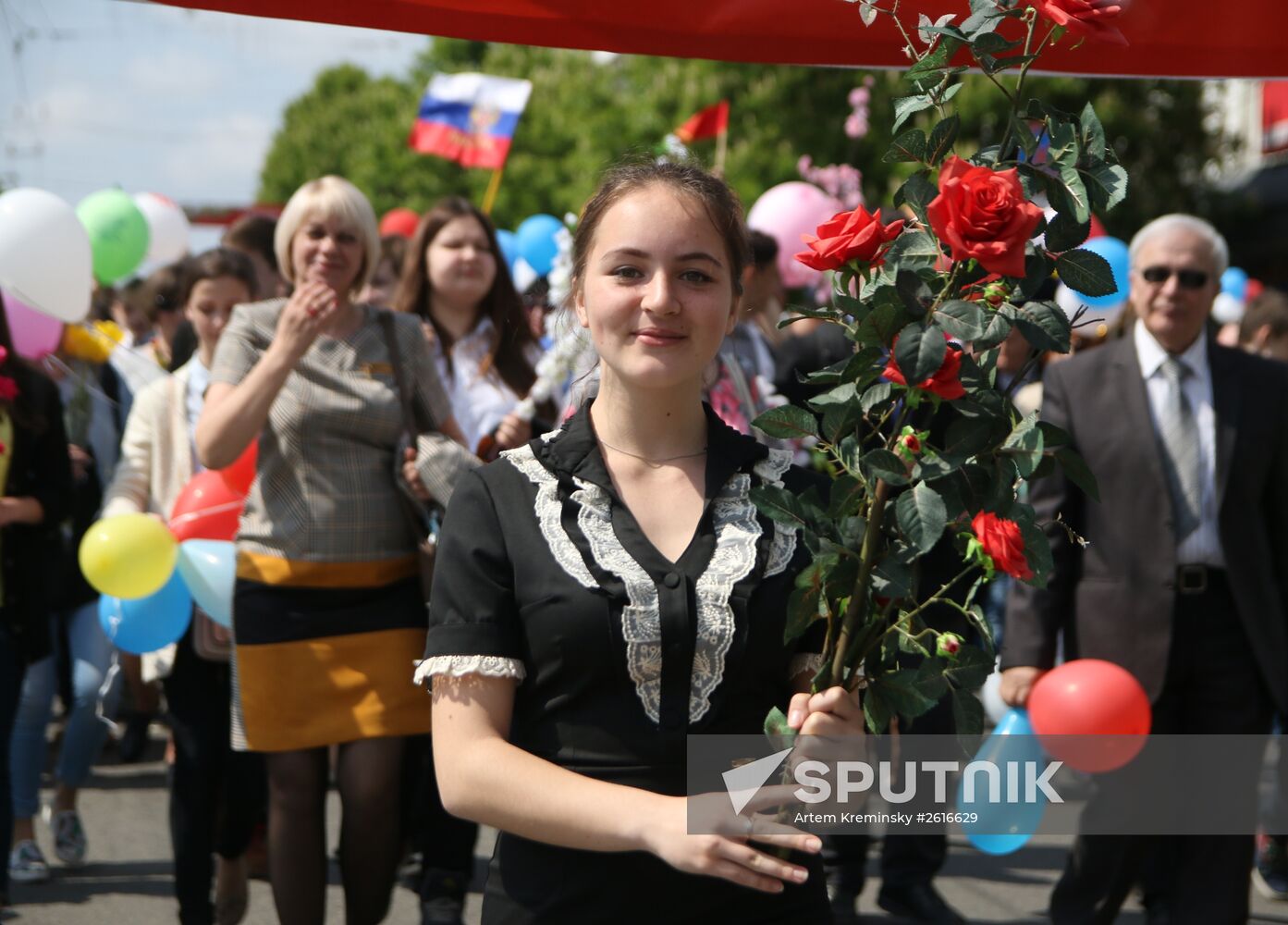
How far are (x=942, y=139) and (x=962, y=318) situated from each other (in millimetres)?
269

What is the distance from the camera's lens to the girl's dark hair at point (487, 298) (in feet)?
19.6

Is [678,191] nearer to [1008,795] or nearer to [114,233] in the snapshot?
[1008,795]

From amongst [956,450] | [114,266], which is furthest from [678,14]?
[114,266]

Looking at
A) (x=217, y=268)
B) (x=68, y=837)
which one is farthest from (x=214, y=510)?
(x=68, y=837)

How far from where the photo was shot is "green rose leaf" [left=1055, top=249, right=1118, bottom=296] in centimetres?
207

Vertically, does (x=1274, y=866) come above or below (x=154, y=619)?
below

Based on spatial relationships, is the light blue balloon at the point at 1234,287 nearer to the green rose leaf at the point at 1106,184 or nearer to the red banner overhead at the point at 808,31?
the red banner overhead at the point at 808,31

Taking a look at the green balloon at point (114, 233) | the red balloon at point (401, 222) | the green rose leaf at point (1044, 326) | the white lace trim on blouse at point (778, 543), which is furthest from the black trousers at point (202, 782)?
the red balloon at point (401, 222)

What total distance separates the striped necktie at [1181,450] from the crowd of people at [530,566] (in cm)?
2

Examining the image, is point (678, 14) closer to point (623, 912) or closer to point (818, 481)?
point (818, 481)

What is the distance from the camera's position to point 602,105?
30.9m

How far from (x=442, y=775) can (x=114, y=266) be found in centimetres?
788

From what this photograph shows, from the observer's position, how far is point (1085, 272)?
6.84 feet

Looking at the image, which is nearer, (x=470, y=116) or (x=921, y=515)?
(x=921, y=515)
